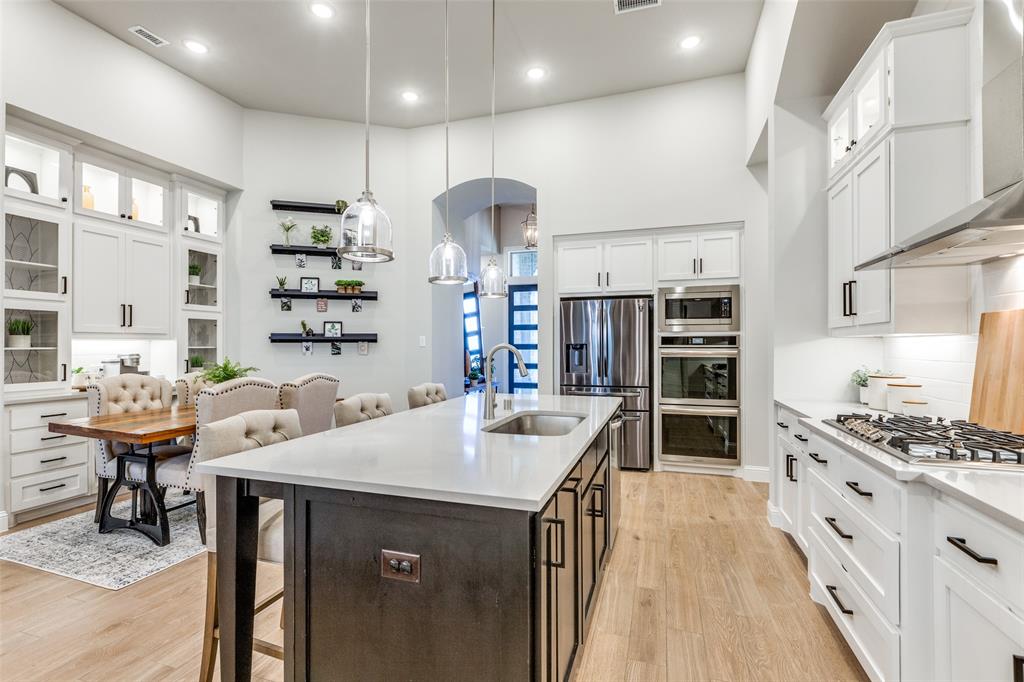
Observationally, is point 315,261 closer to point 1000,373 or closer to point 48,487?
point 48,487

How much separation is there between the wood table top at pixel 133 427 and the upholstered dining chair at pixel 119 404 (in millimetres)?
224

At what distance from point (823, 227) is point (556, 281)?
2.56m

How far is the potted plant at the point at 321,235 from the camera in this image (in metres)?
5.29

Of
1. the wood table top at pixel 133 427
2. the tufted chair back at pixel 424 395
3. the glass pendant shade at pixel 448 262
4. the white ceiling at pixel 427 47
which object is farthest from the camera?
the white ceiling at pixel 427 47

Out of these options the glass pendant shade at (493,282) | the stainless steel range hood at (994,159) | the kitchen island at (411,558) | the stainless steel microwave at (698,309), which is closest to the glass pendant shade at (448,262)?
the glass pendant shade at (493,282)

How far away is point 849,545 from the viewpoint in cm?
188

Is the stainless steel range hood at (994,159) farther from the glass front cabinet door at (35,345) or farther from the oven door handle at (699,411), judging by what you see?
the glass front cabinet door at (35,345)

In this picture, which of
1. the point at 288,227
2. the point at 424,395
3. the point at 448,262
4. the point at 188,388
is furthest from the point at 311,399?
the point at 288,227

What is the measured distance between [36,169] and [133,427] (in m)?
2.50

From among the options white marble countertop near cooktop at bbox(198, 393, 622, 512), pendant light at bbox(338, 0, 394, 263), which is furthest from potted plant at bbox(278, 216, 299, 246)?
white marble countertop near cooktop at bbox(198, 393, 622, 512)

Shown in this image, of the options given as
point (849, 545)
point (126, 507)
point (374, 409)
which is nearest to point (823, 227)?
point (849, 545)

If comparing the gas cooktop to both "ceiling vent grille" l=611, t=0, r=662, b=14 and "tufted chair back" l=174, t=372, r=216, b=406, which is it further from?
"tufted chair back" l=174, t=372, r=216, b=406

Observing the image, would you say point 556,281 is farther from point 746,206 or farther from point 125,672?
point 125,672

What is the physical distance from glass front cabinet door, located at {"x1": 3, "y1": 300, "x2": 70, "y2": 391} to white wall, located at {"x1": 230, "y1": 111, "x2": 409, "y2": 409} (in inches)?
61.0
